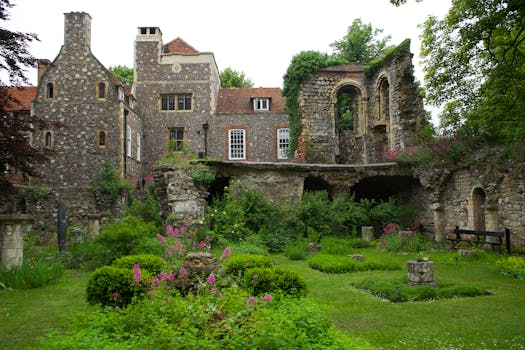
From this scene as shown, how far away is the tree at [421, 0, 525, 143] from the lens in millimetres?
9588

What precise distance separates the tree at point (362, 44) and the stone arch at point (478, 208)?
1861 cm

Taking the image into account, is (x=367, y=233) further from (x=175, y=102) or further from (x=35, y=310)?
(x=175, y=102)

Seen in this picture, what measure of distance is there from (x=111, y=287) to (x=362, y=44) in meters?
29.0

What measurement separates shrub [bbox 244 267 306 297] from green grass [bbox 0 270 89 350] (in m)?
2.57

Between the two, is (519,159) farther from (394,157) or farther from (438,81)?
(394,157)

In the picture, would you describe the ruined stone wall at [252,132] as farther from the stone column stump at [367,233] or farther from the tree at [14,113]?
the tree at [14,113]

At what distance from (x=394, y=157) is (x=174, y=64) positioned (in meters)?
17.9

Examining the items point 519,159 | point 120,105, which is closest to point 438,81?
point 519,159

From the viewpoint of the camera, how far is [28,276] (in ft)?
29.7

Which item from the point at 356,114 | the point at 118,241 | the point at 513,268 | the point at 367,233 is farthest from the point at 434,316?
the point at 356,114

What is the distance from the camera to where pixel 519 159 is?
484 inches

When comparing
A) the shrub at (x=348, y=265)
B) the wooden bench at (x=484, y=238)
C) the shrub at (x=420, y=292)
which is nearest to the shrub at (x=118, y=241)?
the shrub at (x=348, y=265)

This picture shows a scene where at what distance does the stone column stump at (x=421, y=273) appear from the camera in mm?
8383

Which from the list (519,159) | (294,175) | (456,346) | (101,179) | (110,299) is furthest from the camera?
(101,179)
